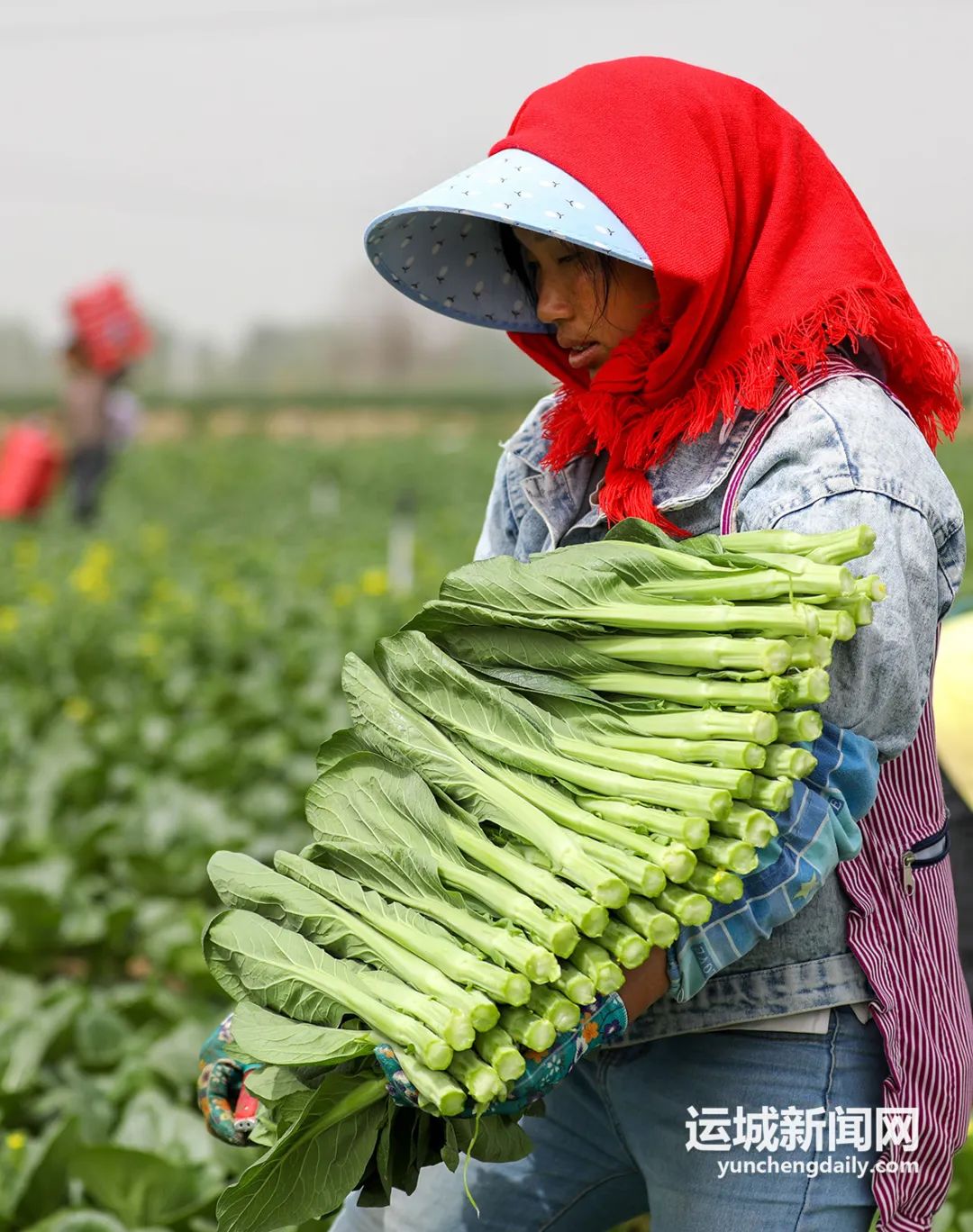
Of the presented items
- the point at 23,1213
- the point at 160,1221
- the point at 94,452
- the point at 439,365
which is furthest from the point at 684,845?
the point at 439,365

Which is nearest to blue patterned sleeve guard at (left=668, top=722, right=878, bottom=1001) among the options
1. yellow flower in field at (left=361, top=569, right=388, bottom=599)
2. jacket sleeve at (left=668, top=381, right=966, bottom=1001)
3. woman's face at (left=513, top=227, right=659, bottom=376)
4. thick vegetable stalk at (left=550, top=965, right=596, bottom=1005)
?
jacket sleeve at (left=668, top=381, right=966, bottom=1001)

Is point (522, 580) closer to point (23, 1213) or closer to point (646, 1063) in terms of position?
point (646, 1063)

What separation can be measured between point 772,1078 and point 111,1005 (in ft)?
8.07

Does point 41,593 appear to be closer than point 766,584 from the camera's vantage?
No

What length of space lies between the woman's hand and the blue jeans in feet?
0.65

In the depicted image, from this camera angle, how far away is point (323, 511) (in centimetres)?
1677

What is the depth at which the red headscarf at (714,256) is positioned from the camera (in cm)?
163

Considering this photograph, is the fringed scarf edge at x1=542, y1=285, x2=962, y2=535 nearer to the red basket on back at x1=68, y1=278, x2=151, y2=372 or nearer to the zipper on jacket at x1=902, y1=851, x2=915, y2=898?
the zipper on jacket at x1=902, y1=851, x2=915, y2=898

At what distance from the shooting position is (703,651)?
4.93 ft

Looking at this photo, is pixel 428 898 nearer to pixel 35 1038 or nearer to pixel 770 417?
pixel 770 417

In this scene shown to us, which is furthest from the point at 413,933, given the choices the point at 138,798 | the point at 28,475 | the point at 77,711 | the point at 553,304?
the point at 28,475

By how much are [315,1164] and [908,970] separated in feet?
2.37

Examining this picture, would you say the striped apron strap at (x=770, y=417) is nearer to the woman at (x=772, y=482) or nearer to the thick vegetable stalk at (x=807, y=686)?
the woman at (x=772, y=482)

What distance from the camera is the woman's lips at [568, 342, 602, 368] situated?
182 cm
